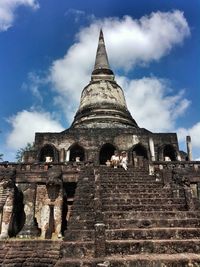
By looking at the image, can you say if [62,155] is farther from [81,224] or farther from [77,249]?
[77,249]

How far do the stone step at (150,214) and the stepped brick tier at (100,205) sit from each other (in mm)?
29

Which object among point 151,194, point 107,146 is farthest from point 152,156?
point 151,194

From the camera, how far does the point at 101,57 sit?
30688 mm

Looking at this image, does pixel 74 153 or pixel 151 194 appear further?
pixel 74 153

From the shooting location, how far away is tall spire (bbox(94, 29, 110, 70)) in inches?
1173

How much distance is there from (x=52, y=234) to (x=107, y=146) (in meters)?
9.38

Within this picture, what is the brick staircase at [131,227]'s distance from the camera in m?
7.24

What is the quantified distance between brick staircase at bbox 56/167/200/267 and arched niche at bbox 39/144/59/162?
820 cm

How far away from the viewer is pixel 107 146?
21031 mm

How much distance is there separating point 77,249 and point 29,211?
297 inches

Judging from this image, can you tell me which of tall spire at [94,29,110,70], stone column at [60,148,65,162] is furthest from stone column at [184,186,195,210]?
tall spire at [94,29,110,70]

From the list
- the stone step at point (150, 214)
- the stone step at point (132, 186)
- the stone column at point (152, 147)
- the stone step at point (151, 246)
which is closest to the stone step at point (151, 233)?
the stone step at point (151, 246)

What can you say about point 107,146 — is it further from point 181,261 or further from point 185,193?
point 181,261

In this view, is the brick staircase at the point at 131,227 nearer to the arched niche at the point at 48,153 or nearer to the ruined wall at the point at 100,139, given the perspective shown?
the ruined wall at the point at 100,139
